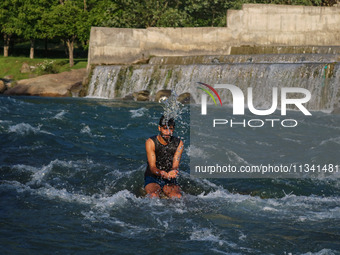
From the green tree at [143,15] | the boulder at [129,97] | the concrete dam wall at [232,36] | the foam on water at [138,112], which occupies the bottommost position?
the foam on water at [138,112]

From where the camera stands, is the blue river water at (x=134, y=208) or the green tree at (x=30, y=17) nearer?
the blue river water at (x=134, y=208)

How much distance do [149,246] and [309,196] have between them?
4.06 m

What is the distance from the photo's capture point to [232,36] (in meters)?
35.8

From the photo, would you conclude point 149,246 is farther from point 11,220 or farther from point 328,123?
point 328,123

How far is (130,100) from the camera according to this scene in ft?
97.2

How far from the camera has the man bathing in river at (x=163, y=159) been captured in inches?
384

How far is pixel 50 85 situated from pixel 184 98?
30.7ft

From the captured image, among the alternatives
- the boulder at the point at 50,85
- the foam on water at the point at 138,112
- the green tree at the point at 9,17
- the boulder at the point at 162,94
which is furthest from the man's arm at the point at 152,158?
the green tree at the point at 9,17

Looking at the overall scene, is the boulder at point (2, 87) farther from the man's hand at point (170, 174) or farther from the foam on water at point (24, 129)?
the man's hand at point (170, 174)

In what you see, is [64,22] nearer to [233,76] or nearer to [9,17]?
[9,17]

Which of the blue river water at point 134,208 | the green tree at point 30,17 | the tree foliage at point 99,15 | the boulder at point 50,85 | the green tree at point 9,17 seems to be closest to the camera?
the blue river water at point 134,208

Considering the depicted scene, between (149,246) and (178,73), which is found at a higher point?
(178,73)

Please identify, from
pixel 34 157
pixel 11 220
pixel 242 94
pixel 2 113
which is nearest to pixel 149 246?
pixel 11 220

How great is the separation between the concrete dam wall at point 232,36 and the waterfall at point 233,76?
1792 mm
